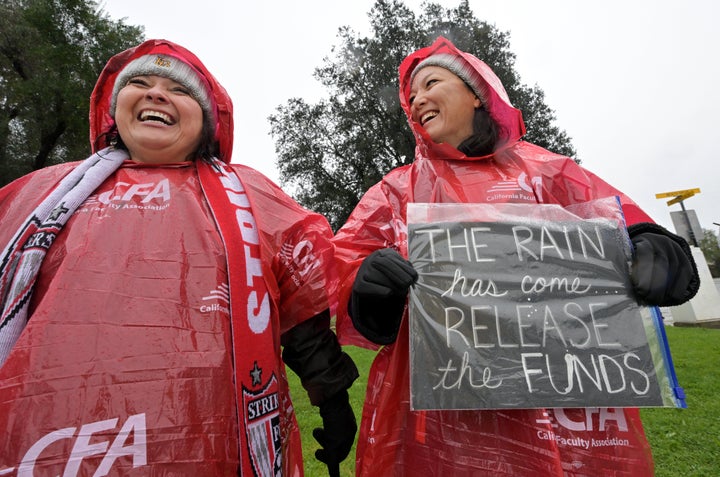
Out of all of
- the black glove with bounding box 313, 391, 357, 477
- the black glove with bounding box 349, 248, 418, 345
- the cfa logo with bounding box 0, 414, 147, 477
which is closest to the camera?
the cfa logo with bounding box 0, 414, 147, 477

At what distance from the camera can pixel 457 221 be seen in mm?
1501

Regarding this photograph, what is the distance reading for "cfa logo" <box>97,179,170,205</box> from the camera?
1538 mm

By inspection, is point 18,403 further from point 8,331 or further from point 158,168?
point 158,168

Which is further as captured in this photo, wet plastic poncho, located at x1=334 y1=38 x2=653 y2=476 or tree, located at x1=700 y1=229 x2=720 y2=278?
tree, located at x1=700 y1=229 x2=720 y2=278

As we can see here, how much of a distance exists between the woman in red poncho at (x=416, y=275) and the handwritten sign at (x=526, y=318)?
0.09 m

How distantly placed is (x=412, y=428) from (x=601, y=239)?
911 mm

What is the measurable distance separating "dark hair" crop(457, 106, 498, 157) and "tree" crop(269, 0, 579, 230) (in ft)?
44.9

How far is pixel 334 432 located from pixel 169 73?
168 cm

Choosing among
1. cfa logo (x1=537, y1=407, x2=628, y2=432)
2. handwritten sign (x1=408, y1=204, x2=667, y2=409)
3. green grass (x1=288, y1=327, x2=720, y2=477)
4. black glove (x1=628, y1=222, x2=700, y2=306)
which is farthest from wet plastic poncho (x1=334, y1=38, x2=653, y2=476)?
green grass (x1=288, y1=327, x2=720, y2=477)

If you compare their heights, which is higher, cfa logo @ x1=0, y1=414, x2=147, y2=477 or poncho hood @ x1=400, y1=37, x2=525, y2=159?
poncho hood @ x1=400, y1=37, x2=525, y2=159

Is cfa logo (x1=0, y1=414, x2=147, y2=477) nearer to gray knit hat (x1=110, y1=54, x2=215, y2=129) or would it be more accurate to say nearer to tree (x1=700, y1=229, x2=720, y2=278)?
gray knit hat (x1=110, y1=54, x2=215, y2=129)

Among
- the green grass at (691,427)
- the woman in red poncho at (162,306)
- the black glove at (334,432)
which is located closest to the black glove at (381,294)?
the woman in red poncho at (162,306)

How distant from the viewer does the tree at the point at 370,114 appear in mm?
16078

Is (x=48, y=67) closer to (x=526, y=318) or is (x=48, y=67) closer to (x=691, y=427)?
(x=526, y=318)
